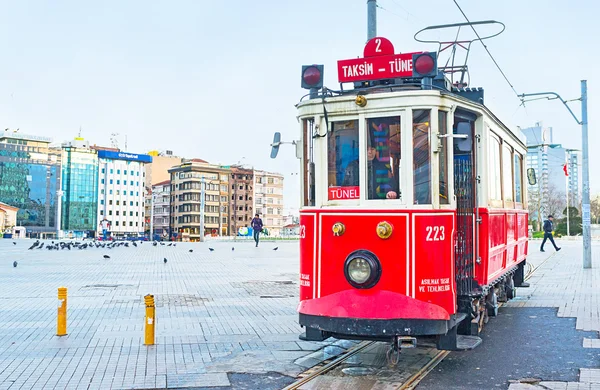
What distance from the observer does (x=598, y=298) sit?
43.1 ft

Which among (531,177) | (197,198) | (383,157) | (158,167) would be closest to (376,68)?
(383,157)

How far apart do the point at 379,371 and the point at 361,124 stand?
2863mm

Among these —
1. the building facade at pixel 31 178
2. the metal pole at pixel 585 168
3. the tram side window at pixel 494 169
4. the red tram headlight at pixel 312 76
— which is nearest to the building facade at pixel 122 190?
the building facade at pixel 31 178

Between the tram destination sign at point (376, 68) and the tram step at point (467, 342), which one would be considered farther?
the tram step at point (467, 342)

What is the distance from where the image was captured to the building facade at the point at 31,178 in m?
114

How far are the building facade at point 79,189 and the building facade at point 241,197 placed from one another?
88.9ft

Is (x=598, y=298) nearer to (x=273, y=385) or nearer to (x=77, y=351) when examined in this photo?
(x=273, y=385)

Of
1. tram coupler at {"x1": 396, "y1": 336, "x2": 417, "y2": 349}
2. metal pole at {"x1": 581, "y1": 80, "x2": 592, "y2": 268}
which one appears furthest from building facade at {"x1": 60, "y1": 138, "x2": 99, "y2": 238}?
tram coupler at {"x1": 396, "y1": 336, "x2": 417, "y2": 349}

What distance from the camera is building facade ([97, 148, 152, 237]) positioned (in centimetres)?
12406

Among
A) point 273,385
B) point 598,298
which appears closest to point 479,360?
point 273,385

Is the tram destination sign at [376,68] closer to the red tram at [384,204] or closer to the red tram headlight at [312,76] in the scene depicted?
the red tram at [384,204]

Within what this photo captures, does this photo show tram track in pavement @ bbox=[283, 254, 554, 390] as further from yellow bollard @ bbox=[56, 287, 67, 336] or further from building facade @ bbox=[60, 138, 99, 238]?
building facade @ bbox=[60, 138, 99, 238]

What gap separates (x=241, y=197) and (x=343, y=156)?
114301mm

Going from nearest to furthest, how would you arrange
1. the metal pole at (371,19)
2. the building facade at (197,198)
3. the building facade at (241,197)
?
the metal pole at (371,19), the building facade at (197,198), the building facade at (241,197)
